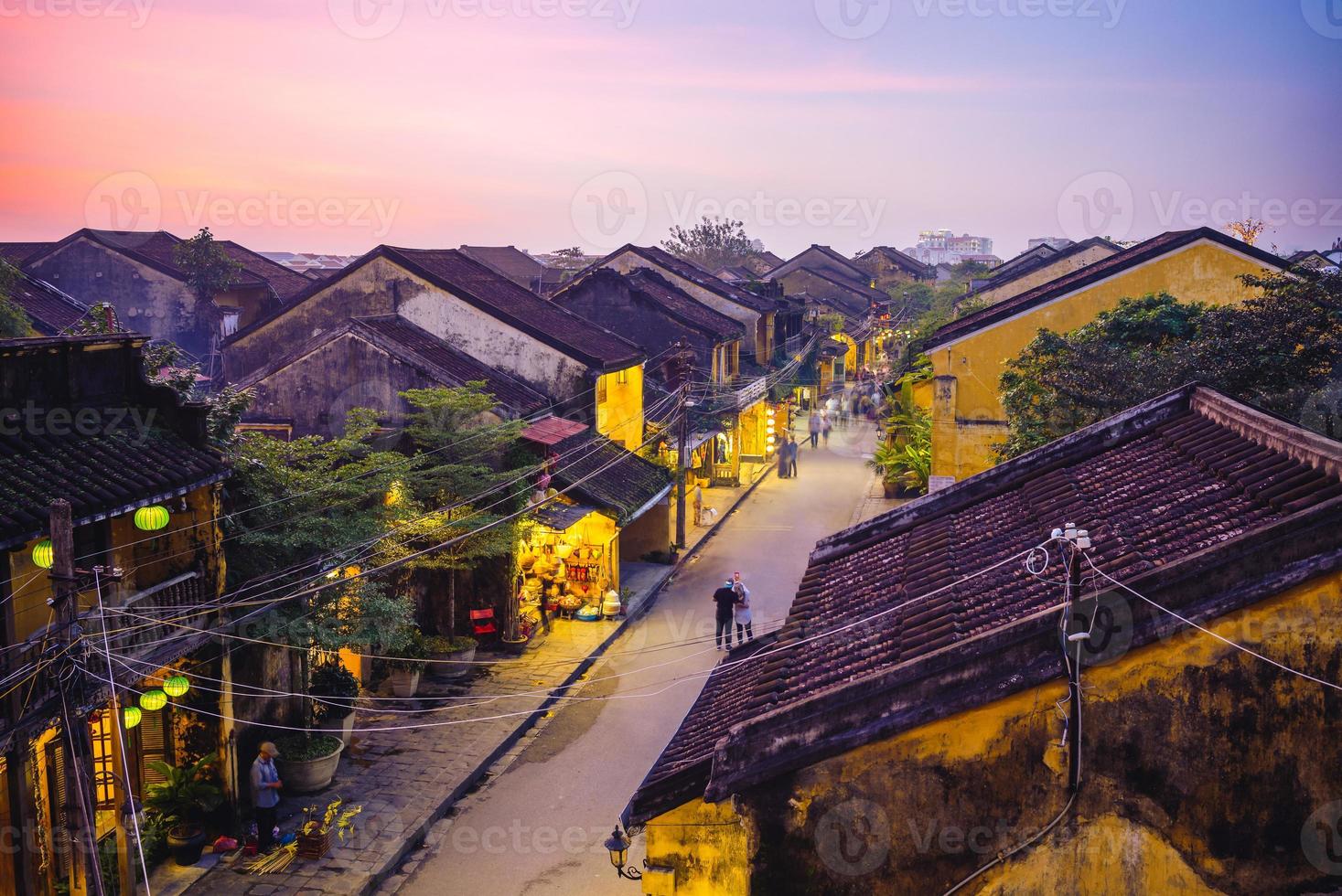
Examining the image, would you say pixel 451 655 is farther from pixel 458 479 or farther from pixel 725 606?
pixel 725 606

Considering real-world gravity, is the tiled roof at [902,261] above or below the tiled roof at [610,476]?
above

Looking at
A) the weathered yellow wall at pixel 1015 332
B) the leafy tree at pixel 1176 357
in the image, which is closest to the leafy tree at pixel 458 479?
the leafy tree at pixel 1176 357

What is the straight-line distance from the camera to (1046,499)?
402 inches

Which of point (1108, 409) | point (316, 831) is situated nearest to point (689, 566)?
point (1108, 409)

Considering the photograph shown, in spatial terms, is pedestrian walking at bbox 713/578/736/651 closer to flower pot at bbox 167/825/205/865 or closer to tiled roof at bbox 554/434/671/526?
tiled roof at bbox 554/434/671/526

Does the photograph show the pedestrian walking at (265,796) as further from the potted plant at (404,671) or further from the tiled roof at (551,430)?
the tiled roof at (551,430)

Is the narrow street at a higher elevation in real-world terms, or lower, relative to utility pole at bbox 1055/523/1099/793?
lower

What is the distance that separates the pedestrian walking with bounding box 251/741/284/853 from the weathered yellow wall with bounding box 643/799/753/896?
7128 millimetres

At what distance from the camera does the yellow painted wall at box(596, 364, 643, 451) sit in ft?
83.2

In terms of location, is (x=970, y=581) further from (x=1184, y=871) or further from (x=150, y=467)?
(x=150, y=467)

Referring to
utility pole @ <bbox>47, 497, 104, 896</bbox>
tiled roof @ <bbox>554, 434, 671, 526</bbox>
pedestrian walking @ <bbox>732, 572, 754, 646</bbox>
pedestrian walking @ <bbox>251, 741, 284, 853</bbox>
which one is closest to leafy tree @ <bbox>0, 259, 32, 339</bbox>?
tiled roof @ <bbox>554, 434, 671, 526</bbox>

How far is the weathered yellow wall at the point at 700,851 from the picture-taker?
7.16m

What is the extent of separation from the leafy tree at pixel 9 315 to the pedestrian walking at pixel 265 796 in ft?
34.3

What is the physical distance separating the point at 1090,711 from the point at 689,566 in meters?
20.8
